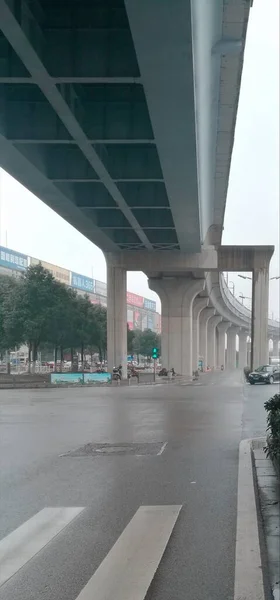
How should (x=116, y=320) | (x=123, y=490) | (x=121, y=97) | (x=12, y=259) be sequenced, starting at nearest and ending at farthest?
1. (x=123, y=490)
2. (x=121, y=97)
3. (x=116, y=320)
4. (x=12, y=259)

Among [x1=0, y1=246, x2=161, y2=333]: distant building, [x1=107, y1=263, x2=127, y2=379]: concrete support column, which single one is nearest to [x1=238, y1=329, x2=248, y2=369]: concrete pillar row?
[x1=0, y1=246, x2=161, y2=333]: distant building

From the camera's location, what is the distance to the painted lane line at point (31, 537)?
5438mm

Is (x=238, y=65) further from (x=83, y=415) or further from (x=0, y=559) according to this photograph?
(x=0, y=559)

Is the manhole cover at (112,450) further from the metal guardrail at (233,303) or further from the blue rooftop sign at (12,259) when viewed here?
the blue rooftop sign at (12,259)

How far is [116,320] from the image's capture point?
1935 inches

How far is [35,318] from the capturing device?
52844 millimetres

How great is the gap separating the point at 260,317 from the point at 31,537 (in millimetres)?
49288

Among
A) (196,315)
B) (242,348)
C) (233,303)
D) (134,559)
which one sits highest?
(233,303)

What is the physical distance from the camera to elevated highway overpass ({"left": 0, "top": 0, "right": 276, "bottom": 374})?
12.7m

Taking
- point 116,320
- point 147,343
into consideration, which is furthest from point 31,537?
point 147,343

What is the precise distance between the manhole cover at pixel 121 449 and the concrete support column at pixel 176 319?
46.5 meters

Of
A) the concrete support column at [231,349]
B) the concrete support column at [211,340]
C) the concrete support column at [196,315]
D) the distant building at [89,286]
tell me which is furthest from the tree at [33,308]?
the concrete support column at [231,349]

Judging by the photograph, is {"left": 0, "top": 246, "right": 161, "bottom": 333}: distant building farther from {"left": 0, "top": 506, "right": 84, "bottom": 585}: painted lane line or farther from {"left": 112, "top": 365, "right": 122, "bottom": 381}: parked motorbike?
{"left": 0, "top": 506, "right": 84, "bottom": 585}: painted lane line

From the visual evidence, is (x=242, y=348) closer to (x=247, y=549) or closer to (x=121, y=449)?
(x=121, y=449)
